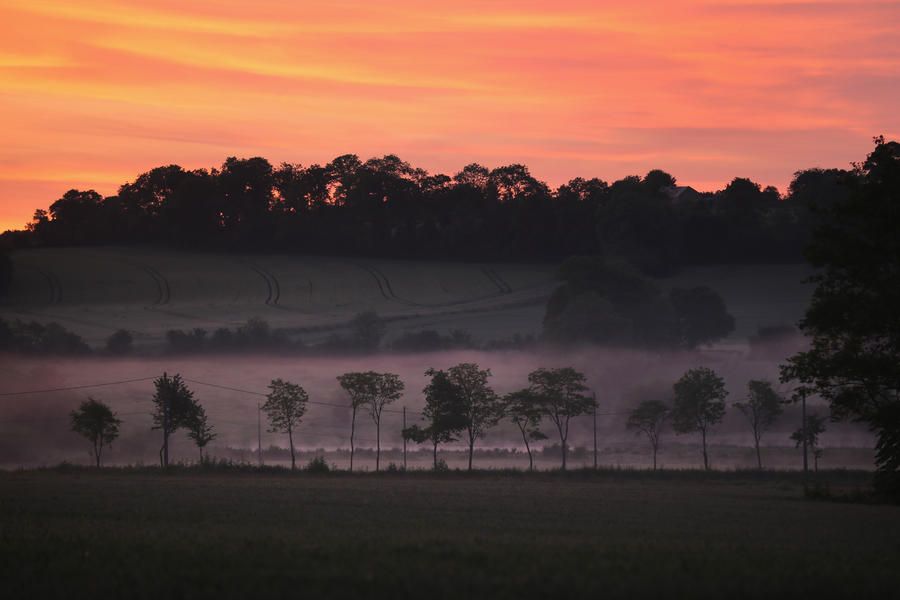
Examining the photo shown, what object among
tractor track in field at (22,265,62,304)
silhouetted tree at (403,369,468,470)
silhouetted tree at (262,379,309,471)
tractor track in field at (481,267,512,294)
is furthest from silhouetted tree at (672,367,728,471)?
tractor track in field at (22,265,62,304)

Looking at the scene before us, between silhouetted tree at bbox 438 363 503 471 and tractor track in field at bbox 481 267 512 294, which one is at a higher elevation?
tractor track in field at bbox 481 267 512 294

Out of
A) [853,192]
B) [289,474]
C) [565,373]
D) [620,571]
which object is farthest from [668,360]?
[620,571]

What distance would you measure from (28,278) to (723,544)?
16187cm

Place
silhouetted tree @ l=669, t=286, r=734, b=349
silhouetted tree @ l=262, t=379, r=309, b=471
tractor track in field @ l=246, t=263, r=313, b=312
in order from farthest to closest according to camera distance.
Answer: silhouetted tree @ l=669, t=286, r=734, b=349
tractor track in field @ l=246, t=263, r=313, b=312
silhouetted tree @ l=262, t=379, r=309, b=471

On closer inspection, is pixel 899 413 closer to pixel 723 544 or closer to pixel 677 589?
pixel 723 544

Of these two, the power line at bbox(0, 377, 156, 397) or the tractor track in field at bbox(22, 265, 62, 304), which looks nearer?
the power line at bbox(0, 377, 156, 397)

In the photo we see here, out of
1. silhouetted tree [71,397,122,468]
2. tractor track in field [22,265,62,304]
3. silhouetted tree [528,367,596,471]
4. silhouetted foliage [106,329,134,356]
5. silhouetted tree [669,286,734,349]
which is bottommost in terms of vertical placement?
silhouetted tree [71,397,122,468]

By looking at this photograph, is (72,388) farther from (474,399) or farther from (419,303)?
(419,303)

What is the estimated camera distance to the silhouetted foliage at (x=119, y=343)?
142875mm

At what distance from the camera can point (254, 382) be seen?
459 feet

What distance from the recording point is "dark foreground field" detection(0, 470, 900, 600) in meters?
22.4

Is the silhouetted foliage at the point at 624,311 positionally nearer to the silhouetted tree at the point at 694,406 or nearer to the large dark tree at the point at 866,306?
the silhouetted tree at the point at 694,406

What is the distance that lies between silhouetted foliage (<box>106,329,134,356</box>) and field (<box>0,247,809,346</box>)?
7.94ft

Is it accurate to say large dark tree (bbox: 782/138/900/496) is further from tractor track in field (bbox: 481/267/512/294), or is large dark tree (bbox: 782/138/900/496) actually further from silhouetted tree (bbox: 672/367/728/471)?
tractor track in field (bbox: 481/267/512/294)
